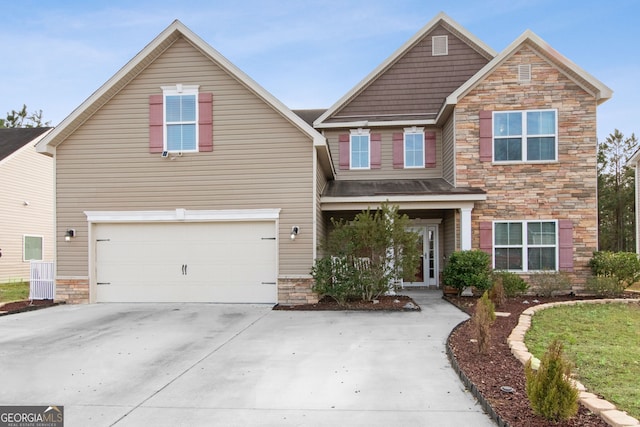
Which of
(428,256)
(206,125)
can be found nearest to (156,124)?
(206,125)

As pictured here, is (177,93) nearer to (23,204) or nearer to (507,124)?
(507,124)

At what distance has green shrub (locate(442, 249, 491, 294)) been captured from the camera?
11391mm

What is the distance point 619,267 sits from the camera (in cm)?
1169

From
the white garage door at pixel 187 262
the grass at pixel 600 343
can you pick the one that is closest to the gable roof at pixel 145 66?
the white garage door at pixel 187 262

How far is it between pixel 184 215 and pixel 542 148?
10.1m

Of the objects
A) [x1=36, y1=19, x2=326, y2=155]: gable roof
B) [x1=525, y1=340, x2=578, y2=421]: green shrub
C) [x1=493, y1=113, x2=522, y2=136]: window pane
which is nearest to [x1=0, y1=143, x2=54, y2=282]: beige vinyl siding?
[x1=36, y1=19, x2=326, y2=155]: gable roof

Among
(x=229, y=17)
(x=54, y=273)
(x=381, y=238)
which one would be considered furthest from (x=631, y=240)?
(x=54, y=273)

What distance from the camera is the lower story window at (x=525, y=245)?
1243cm

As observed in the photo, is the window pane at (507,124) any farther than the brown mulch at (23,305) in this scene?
Yes

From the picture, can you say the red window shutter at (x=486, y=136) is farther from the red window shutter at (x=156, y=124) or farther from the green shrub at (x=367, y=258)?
the red window shutter at (x=156, y=124)

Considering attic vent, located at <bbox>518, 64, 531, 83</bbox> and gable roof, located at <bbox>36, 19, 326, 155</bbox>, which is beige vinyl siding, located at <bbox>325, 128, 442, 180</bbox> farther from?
gable roof, located at <bbox>36, 19, 326, 155</bbox>

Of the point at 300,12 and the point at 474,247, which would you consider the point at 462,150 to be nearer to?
Answer: the point at 474,247

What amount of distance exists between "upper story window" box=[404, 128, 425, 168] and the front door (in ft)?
7.26

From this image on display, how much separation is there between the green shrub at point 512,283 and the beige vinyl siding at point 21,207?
1816cm
